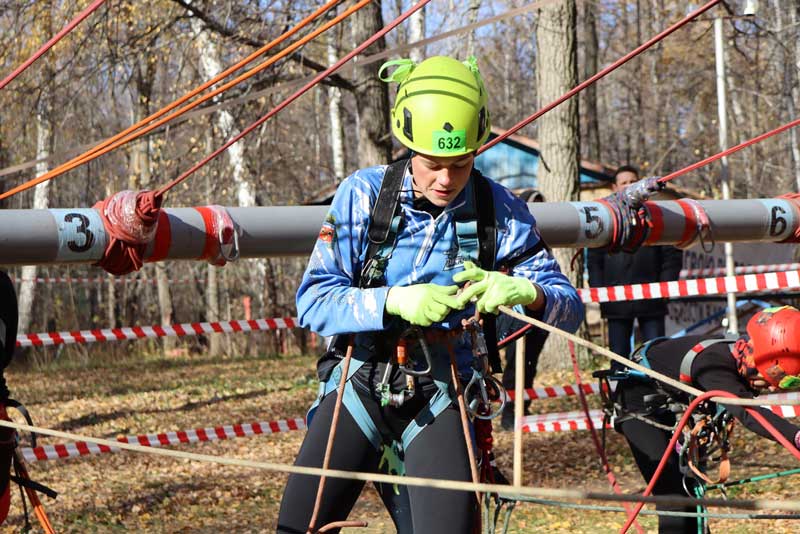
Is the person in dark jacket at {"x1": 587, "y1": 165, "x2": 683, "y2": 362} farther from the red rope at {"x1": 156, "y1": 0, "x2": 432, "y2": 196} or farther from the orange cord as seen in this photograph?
the orange cord

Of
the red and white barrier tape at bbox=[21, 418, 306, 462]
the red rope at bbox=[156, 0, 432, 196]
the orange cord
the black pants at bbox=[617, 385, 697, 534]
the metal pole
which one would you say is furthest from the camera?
the metal pole

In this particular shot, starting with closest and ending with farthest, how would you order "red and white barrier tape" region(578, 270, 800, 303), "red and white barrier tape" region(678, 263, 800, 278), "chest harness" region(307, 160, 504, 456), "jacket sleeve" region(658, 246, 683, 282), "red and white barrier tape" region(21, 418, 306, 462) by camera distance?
"chest harness" region(307, 160, 504, 456), "red and white barrier tape" region(578, 270, 800, 303), "red and white barrier tape" region(21, 418, 306, 462), "jacket sleeve" region(658, 246, 683, 282), "red and white barrier tape" region(678, 263, 800, 278)

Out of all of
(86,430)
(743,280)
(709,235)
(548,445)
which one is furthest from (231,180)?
(709,235)

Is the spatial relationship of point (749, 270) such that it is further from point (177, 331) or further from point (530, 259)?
point (530, 259)

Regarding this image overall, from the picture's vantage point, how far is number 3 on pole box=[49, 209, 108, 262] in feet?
11.9

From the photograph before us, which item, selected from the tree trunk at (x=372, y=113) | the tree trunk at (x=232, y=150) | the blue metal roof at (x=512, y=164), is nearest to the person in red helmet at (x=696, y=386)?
the tree trunk at (x=372, y=113)

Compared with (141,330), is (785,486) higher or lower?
lower

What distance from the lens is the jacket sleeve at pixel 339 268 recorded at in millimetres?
2742

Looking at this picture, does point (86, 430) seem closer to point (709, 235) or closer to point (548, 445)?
point (548, 445)

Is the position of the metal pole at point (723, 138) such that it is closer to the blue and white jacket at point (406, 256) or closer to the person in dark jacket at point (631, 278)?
the person in dark jacket at point (631, 278)

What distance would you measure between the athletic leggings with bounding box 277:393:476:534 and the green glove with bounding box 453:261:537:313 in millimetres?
359

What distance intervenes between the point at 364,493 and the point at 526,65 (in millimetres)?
32312

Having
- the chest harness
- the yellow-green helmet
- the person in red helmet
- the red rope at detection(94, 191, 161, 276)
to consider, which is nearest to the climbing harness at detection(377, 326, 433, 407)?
the chest harness

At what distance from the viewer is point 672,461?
4.29 m
